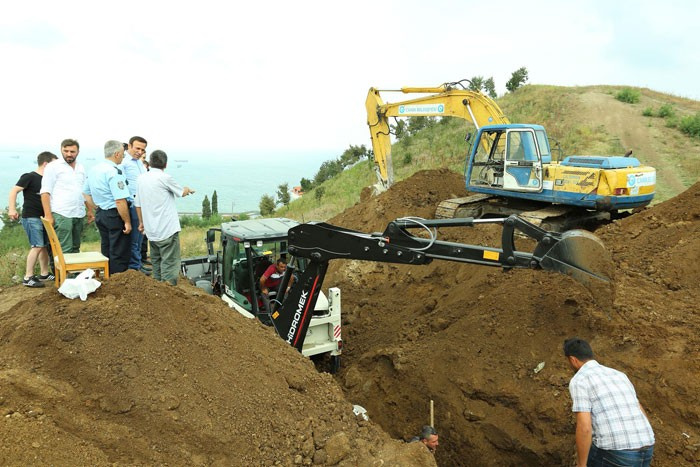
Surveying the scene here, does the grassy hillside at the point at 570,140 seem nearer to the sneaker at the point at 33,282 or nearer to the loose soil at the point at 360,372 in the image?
the sneaker at the point at 33,282

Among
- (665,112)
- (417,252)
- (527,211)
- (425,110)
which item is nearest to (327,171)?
(665,112)

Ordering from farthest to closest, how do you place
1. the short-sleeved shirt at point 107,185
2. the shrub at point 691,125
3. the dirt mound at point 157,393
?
the shrub at point 691,125
the short-sleeved shirt at point 107,185
the dirt mound at point 157,393

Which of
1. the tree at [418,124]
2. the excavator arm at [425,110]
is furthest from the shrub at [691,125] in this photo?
the tree at [418,124]

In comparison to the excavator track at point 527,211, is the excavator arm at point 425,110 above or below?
above

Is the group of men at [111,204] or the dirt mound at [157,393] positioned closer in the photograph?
the dirt mound at [157,393]

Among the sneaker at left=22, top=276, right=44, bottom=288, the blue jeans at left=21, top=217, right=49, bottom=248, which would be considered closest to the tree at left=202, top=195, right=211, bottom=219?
the sneaker at left=22, top=276, right=44, bottom=288

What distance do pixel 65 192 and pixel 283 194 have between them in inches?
991

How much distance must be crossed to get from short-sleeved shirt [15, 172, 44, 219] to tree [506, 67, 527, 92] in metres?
32.3

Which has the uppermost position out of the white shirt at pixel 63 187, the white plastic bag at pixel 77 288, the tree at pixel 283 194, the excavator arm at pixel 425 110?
the excavator arm at pixel 425 110

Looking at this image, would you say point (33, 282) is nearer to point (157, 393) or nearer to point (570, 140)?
point (157, 393)

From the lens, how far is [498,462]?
16.6ft

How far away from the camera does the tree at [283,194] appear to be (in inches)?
1252

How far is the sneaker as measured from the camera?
7.56m

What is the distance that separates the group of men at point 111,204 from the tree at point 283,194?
2380 centimetres
